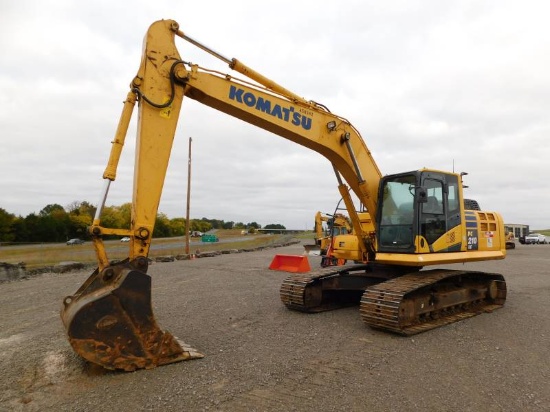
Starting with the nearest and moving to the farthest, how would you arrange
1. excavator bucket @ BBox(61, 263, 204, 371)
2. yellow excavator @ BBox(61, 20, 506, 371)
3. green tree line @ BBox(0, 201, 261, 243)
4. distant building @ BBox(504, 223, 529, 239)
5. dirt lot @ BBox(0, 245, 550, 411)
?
dirt lot @ BBox(0, 245, 550, 411) < excavator bucket @ BBox(61, 263, 204, 371) < yellow excavator @ BBox(61, 20, 506, 371) < green tree line @ BBox(0, 201, 261, 243) < distant building @ BBox(504, 223, 529, 239)

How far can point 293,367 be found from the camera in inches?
192

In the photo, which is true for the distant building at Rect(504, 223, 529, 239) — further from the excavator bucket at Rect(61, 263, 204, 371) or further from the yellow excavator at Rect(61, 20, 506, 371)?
the excavator bucket at Rect(61, 263, 204, 371)

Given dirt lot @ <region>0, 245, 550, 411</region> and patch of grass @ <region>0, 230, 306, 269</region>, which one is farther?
patch of grass @ <region>0, 230, 306, 269</region>

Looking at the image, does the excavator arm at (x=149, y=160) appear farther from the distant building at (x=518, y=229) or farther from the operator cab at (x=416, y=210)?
the distant building at (x=518, y=229)

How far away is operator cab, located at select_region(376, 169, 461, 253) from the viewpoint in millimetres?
7297

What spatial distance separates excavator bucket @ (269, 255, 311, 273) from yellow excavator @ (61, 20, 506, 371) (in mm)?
5904

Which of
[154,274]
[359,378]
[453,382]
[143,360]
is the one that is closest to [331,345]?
[359,378]

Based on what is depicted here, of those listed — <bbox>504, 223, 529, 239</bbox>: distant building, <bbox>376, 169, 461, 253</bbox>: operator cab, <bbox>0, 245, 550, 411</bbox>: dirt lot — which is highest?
<bbox>504, 223, 529, 239</bbox>: distant building

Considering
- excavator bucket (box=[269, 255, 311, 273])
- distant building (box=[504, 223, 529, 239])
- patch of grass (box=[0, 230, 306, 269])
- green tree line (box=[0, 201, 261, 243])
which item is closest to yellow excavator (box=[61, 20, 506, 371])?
excavator bucket (box=[269, 255, 311, 273])

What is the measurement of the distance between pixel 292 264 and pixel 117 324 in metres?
11.2

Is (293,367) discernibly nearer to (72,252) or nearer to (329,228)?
(329,228)

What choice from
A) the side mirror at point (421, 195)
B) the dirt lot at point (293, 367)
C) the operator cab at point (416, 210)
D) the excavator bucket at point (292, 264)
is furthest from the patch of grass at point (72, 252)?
the side mirror at point (421, 195)

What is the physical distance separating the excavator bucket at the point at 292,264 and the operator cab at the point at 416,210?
23.4 feet

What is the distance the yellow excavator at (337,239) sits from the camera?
459 cm
